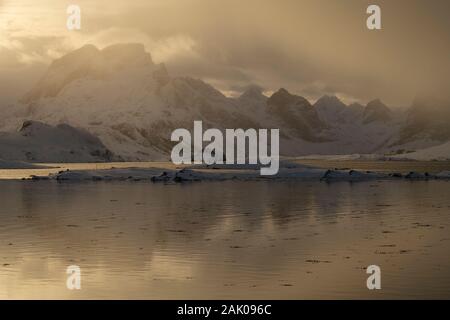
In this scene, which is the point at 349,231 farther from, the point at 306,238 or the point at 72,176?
the point at 72,176

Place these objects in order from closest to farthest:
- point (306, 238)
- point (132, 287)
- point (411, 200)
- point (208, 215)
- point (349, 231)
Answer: point (132, 287) → point (306, 238) → point (349, 231) → point (208, 215) → point (411, 200)

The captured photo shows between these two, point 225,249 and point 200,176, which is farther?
point 200,176

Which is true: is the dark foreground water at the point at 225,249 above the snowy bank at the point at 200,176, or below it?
below

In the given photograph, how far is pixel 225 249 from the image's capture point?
106ft

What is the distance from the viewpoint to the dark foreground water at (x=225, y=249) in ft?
78.4

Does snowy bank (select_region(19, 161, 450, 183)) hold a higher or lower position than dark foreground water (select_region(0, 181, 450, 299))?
higher

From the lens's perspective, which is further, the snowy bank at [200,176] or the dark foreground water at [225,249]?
the snowy bank at [200,176]

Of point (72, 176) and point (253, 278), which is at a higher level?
point (72, 176)

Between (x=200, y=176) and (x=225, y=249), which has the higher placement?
(x=200, y=176)

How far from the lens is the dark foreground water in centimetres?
2391

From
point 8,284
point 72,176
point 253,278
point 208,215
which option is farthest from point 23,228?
point 72,176

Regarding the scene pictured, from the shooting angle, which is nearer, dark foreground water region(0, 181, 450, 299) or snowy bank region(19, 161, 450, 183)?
dark foreground water region(0, 181, 450, 299)
